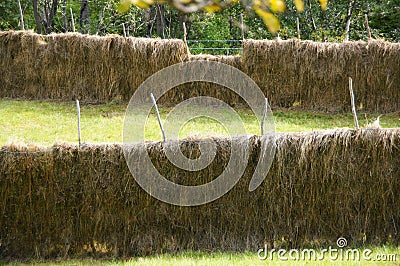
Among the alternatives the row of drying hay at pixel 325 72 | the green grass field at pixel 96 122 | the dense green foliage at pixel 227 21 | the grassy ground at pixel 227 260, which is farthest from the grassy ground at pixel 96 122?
the dense green foliage at pixel 227 21

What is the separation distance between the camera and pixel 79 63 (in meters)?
15.7

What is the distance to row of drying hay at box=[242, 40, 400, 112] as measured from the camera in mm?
15188

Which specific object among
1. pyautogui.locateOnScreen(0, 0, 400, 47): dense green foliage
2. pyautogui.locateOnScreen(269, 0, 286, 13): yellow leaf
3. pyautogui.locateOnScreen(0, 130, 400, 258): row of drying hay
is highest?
pyautogui.locateOnScreen(0, 0, 400, 47): dense green foliage

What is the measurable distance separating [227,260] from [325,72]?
7.68 m

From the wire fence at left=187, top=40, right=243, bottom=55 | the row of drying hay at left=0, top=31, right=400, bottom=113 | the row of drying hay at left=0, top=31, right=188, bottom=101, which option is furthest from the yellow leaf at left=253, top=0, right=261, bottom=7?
the wire fence at left=187, top=40, right=243, bottom=55

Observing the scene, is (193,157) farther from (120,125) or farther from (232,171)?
(120,125)

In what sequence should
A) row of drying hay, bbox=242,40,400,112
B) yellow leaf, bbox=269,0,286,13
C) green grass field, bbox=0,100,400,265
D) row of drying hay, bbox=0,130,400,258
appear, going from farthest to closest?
row of drying hay, bbox=242,40,400,112
green grass field, bbox=0,100,400,265
row of drying hay, bbox=0,130,400,258
yellow leaf, bbox=269,0,286,13

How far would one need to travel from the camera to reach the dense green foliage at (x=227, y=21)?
65.2ft

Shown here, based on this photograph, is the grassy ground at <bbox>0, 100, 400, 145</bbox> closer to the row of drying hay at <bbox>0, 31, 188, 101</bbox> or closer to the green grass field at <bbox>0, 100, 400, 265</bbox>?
the green grass field at <bbox>0, 100, 400, 265</bbox>

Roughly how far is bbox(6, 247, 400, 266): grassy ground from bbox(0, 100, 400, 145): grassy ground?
3729mm

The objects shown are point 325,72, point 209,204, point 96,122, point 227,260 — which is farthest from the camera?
point 325,72

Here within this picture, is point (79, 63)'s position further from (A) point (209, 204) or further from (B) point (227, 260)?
(B) point (227, 260)

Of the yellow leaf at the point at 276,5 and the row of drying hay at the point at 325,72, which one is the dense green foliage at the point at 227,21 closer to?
the row of drying hay at the point at 325,72

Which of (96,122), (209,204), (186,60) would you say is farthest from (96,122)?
(209,204)
